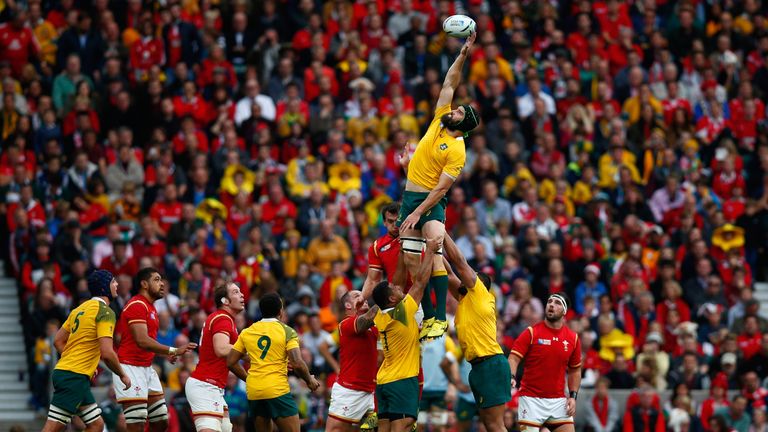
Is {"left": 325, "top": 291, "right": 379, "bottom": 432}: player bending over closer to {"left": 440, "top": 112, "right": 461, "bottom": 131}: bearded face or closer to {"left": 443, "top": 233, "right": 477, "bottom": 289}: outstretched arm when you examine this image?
{"left": 443, "top": 233, "right": 477, "bottom": 289}: outstretched arm

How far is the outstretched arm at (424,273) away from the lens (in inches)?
731

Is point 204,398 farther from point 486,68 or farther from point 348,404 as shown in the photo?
point 486,68

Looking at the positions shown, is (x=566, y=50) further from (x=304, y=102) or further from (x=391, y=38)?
(x=304, y=102)

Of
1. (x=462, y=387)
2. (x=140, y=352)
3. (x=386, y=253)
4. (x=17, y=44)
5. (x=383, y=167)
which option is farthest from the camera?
(x=17, y=44)

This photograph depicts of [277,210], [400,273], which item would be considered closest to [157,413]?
[400,273]

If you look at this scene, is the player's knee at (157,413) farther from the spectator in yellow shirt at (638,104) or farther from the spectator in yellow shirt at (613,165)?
the spectator in yellow shirt at (638,104)

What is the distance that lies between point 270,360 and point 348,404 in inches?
56.7

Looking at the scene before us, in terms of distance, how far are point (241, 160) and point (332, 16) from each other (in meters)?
4.94

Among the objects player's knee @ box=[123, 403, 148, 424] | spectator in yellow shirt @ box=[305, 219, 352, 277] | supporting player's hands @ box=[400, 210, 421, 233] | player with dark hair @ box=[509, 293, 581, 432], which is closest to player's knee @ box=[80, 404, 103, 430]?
player's knee @ box=[123, 403, 148, 424]

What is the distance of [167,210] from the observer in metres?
27.6

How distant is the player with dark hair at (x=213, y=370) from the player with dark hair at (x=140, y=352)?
15.7 inches

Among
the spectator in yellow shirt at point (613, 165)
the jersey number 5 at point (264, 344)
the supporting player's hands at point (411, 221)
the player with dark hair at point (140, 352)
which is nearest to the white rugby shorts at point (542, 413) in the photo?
the supporting player's hands at point (411, 221)

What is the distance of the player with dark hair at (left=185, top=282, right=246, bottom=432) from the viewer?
19047 mm

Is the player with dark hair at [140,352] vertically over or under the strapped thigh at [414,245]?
under
